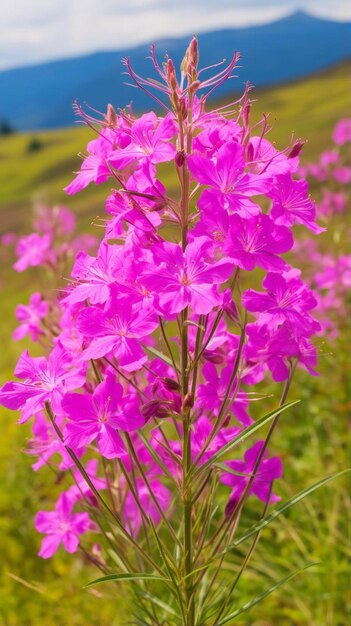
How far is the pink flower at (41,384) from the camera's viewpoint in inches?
48.4

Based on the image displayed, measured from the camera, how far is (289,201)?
1263mm

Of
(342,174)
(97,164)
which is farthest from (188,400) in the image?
(342,174)

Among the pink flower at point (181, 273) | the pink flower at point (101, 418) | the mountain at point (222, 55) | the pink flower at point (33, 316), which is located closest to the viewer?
the pink flower at point (181, 273)

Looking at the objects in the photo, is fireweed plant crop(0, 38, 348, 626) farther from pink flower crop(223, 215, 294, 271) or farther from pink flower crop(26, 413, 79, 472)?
pink flower crop(26, 413, 79, 472)

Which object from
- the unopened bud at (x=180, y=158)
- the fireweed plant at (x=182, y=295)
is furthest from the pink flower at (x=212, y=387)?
the unopened bud at (x=180, y=158)

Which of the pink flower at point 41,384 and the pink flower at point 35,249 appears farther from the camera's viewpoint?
the pink flower at point 35,249

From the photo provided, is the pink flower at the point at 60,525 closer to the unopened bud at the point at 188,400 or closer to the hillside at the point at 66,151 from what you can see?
the unopened bud at the point at 188,400

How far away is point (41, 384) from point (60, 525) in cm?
60

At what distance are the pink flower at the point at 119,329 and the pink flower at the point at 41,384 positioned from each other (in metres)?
0.11

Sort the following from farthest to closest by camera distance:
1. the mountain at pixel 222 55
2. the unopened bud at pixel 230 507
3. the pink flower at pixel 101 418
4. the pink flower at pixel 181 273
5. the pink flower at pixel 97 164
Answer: the mountain at pixel 222 55 → the unopened bud at pixel 230 507 → the pink flower at pixel 97 164 → the pink flower at pixel 101 418 → the pink flower at pixel 181 273

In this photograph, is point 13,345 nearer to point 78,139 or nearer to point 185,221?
point 185,221

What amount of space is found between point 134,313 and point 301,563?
2.09 metres

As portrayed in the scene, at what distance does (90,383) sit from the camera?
1428 mm

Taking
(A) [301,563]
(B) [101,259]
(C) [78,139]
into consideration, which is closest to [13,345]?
(A) [301,563]
